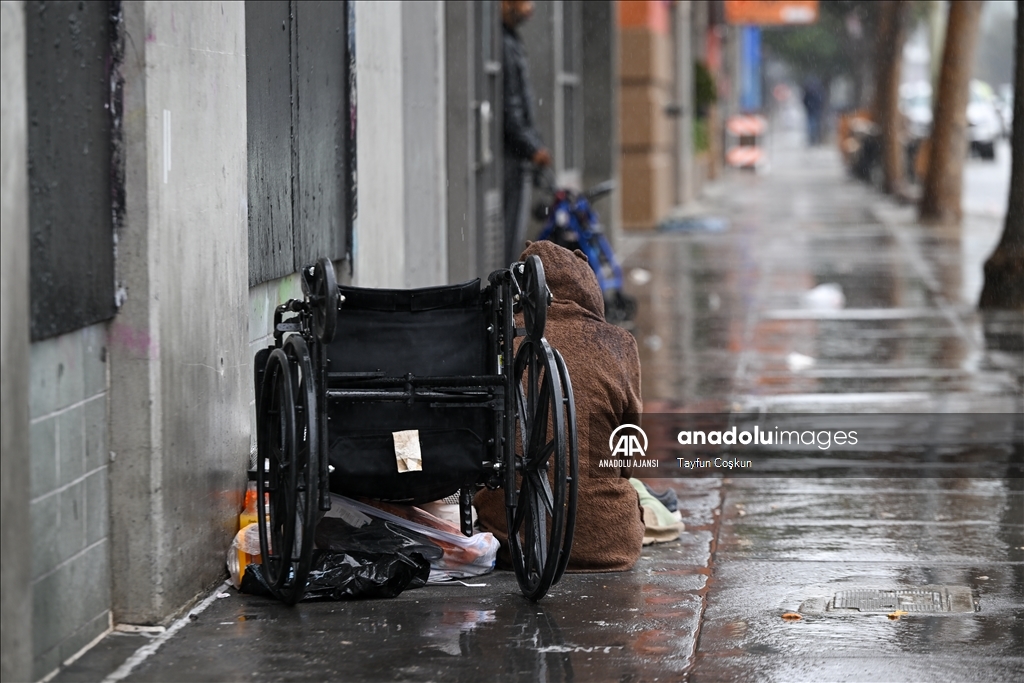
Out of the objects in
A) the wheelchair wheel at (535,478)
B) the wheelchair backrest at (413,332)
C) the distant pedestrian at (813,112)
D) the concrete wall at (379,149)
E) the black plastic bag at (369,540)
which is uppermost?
the distant pedestrian at (813,112)

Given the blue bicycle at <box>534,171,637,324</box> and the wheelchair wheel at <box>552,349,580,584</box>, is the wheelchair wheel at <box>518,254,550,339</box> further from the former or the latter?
the blue bicycle at <box>534,171,637,324</box>

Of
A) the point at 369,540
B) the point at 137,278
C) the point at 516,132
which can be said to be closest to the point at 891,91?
the point at 516,132

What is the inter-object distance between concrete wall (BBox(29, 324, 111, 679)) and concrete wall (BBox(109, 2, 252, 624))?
3.3 inches

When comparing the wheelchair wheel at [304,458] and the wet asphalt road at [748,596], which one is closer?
the wet asphalt road at [748,596]

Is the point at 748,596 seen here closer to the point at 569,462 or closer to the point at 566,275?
the point at 569,462

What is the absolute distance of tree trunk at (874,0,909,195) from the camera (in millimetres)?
30141

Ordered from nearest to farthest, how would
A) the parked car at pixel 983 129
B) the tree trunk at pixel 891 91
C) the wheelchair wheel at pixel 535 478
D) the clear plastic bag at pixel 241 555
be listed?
the wheelchair wheel at pixel 535 478
the clear plastic bag at pixel 241 555
the tree trunk at pixel 891 91
the parked car at pixel 983 129

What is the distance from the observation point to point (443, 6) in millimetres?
9766

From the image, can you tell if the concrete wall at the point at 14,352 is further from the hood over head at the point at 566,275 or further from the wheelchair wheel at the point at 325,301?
the hood over head at the point at 566,275

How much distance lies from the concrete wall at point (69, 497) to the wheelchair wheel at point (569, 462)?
138 cm

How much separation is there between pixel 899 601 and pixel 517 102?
23.4ft

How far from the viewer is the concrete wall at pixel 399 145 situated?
7930 millimetres

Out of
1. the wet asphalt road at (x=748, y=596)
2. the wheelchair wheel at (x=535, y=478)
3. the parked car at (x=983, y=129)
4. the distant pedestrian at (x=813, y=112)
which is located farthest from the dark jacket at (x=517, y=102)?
the distant pedestrian at (x=813, y=112)

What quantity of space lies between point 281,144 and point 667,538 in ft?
7.08
